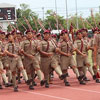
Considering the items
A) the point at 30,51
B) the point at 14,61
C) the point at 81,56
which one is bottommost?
the point at 14,61

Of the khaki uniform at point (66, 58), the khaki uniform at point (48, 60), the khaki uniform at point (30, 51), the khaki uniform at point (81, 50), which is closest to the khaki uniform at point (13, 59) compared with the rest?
the khaki uniform at point (30, 51)

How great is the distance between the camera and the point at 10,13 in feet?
183

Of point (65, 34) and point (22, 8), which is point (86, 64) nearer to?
point (65, 34)

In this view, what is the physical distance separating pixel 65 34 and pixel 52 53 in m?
0.79

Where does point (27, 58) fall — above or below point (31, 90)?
above

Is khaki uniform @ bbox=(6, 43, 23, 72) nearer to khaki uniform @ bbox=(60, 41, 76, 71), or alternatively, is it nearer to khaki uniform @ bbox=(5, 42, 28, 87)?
khaki uniform @ bbox=(5, 42, 28, 87)

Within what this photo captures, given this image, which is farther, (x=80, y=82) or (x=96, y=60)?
(x=80, y=82)

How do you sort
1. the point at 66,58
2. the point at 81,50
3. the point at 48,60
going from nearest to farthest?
1. the point at 48,60
2. the point at 66,58
3. the point at 81,50

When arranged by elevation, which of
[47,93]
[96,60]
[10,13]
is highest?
[10,13]

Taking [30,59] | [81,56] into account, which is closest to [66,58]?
[81,56]

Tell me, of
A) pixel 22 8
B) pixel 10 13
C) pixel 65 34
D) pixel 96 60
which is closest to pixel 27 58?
pixel 65 34

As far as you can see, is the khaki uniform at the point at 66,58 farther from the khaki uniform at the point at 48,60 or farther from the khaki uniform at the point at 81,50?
the khaki uniform at the point at 48,60

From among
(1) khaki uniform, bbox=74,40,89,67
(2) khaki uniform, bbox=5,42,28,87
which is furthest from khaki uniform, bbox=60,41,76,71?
(2) khaki uniform, bbox=5,42,28,87

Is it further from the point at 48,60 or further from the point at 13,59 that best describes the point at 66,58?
the point at 13,59
